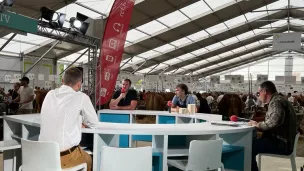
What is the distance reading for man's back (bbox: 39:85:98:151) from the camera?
7.89 ft

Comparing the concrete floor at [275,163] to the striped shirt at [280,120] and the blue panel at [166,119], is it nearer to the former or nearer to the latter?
the blue panel at [166,119]

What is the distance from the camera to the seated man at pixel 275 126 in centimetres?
331

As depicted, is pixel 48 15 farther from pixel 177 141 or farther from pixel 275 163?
pixel 275 163

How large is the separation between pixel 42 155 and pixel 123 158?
58 centimetres

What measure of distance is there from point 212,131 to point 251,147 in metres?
0.78

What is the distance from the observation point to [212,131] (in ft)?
9.32

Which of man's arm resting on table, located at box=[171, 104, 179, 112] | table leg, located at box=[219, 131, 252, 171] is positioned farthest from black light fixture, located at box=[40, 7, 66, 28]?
table leg, located at box=[219, 131, 252, 171]

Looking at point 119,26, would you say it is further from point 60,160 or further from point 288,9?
point 288,9

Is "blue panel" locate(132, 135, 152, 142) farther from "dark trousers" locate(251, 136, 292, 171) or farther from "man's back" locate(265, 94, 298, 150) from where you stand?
"man's back" locate(265, 94, 298, 150)

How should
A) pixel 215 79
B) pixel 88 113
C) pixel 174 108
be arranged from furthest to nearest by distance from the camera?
pixel 215 79 → pixel 174 108 → pixel 88 113

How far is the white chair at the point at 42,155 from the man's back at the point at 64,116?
0.44 feet

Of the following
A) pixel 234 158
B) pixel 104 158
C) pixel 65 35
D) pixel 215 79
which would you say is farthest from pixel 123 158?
pixel 215 79

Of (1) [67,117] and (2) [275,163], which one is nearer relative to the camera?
(1) [67,117]

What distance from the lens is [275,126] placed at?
3.30 m
